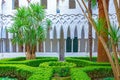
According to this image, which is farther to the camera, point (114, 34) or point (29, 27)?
point (29, 27)

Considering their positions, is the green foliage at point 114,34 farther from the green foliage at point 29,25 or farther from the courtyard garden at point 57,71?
the green foliage at point 29,25

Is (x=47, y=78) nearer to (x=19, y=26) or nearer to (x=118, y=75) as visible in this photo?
(x=118, y=75)

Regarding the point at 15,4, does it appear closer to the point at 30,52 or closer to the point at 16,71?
the point at 30,52

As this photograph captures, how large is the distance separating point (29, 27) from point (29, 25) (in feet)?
0.31

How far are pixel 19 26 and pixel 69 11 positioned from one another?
2669 millimetres

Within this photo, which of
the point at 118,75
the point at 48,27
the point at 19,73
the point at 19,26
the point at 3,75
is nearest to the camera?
the point at 118,75

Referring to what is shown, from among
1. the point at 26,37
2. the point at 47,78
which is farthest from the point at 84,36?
the point at 47,78

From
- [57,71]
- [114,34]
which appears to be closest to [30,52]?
[57,71]

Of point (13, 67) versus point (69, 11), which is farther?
point (69, 11)

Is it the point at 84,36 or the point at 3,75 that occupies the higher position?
the point at 84,36

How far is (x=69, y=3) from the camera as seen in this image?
48.1 feet

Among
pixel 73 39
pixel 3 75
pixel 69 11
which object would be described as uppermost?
pixel 69 11

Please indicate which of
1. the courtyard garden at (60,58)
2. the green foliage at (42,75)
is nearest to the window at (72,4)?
the courtyard garden at (60,58)

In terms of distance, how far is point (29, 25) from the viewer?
12602 millimetres
